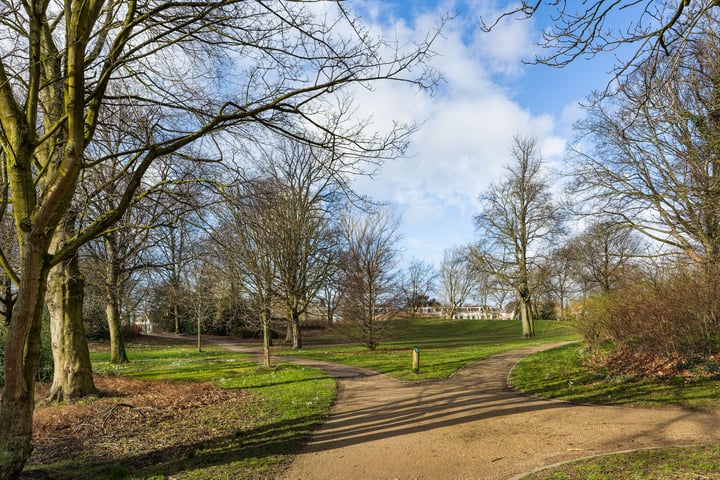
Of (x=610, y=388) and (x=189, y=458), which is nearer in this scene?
(x=189, y=458)

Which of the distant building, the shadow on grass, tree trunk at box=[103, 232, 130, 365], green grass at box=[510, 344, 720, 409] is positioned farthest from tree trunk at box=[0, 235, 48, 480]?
the distant building

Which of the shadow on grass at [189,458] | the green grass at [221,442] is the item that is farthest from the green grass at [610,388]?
the shadow on grass at [189,458]

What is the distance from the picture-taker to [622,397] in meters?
9.02

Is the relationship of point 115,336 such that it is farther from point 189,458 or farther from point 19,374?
point 19,374

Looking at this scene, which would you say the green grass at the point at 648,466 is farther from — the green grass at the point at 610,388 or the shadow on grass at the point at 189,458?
the shadow on grass at the point at 189,458

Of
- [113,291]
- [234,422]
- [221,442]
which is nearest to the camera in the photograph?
[221,442]

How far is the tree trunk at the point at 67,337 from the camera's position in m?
9.93

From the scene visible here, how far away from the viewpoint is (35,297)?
504 cm

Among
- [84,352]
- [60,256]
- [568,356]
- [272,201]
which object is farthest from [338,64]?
[568,356]

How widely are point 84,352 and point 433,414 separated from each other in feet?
27.6

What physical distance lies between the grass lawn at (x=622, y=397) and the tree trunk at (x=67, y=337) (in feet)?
32.9

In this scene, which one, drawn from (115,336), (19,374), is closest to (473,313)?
(115,336)

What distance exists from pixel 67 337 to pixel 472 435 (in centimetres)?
936

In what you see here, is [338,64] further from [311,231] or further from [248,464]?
[311,231]
